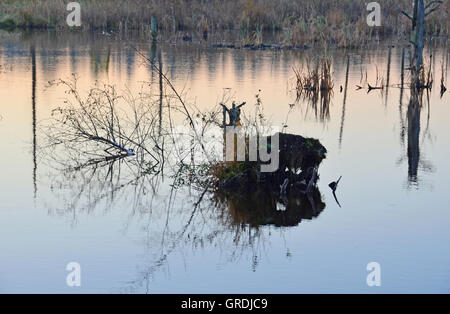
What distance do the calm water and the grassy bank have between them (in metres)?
19.3

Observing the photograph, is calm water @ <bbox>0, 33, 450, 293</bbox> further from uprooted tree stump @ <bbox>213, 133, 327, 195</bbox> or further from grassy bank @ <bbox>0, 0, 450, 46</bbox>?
grassy bank @ <bbox>0, 0, 450, 46</bbox>

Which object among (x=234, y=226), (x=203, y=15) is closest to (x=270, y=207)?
(x=234, y=226)

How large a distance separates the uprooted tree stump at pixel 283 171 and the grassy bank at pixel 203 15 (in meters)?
24.1

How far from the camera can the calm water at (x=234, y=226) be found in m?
7.73

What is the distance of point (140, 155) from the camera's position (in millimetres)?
12344

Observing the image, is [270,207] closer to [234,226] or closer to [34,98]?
[234,226]

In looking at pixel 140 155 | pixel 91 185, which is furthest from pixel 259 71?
pixel 91 185

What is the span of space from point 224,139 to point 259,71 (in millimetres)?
13030

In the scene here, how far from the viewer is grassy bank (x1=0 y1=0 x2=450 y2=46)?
35812 millimetres

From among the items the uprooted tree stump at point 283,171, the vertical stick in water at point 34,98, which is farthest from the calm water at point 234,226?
the uprooted tree stump at point 283,171

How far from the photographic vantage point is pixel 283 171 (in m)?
10.8

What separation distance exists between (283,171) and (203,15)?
26.2 m

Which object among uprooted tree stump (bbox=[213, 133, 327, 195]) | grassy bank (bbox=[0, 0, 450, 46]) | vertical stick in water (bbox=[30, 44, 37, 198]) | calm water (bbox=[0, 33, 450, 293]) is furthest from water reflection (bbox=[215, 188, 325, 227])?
grassy bank (bbox=[0, 0, 450, 46])

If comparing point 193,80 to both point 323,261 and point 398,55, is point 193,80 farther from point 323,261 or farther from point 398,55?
point 323,261
